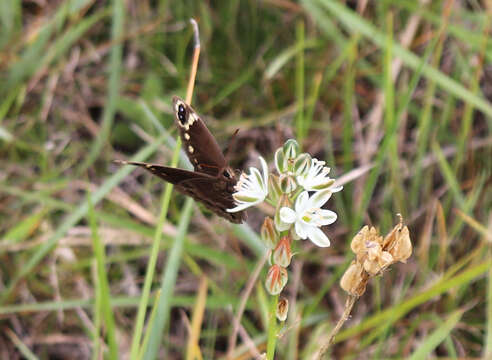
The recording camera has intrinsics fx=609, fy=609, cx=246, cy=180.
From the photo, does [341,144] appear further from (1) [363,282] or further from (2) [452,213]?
(1) [363,282]

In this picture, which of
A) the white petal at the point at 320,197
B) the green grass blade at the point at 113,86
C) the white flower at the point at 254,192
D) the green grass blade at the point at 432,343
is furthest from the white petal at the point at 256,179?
the green grass blade at the point at 113,86

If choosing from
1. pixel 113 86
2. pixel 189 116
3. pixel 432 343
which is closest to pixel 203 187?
pixel 189 116

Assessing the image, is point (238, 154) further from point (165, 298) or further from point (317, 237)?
point (317, 237)

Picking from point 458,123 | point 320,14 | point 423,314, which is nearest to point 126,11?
point 320,14

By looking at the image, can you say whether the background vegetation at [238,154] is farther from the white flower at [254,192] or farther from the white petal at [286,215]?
the white petal at [286,215]

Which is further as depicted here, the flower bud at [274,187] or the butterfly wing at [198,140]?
the butterfly wing at [198,140]
